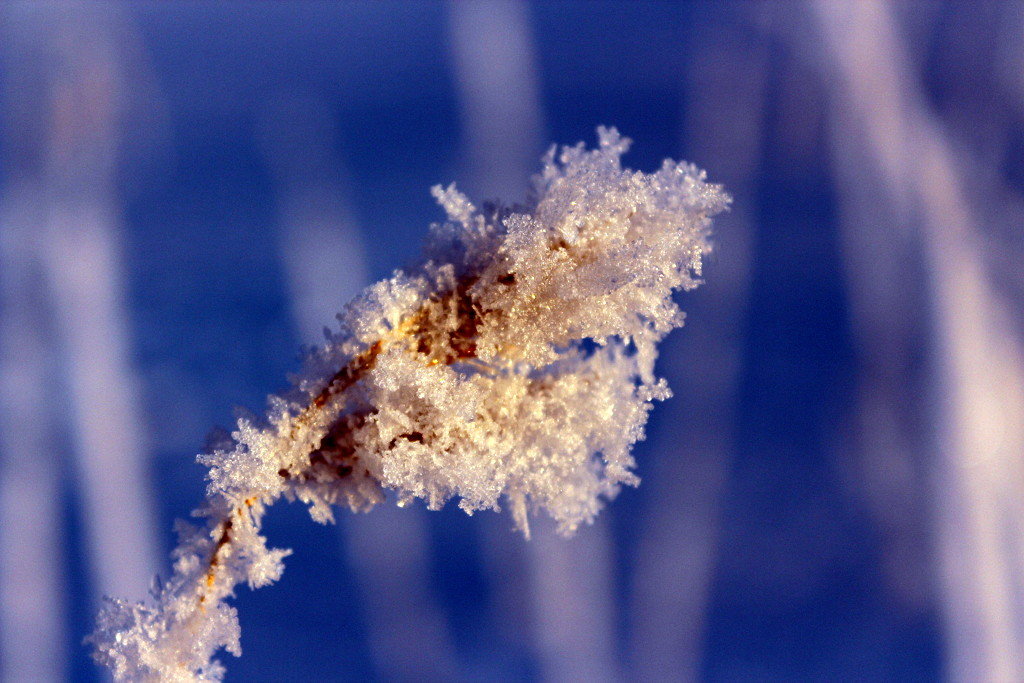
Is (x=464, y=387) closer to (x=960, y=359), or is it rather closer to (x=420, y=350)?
(x=420, y=350)

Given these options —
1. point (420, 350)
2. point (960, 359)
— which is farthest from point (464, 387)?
point (960, 359)

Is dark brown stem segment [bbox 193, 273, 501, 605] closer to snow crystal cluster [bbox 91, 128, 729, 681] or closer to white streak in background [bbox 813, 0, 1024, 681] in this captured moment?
snow crystal cluster [bbox 91, 128, 729, 681]

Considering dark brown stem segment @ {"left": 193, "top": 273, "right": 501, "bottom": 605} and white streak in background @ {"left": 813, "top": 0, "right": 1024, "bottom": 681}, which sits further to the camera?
white streak in background @ {"left": 813, "top": 0, "right": 1024, "bottom": 681}

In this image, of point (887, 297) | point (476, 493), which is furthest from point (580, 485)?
point (887, 297)

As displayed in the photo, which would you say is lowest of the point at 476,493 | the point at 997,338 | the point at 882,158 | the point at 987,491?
the point at 476,493

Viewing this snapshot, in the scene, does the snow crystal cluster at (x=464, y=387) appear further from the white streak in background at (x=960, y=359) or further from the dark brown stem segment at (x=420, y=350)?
the white streak in background at (x=960, y=359)

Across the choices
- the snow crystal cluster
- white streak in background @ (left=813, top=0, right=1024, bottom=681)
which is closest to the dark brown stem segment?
the snow crystal cluster

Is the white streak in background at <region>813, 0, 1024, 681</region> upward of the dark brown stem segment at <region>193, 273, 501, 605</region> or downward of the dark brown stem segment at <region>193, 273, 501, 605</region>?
upward

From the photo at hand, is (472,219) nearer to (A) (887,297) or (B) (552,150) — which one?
(B) (552,150)
